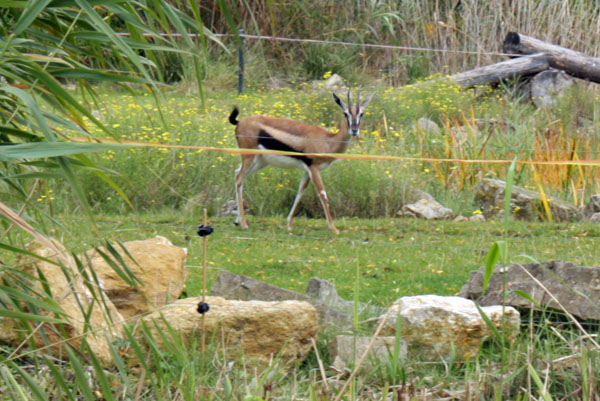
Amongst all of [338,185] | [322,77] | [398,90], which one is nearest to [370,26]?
[322,77]

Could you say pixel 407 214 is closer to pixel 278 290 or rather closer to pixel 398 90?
pixel 278 290

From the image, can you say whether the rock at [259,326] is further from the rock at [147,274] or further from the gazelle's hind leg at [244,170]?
the gazelle's hind leg at [244,170]

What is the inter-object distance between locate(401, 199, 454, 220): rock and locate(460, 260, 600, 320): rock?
414cm

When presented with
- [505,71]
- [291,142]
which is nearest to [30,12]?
[291,142]

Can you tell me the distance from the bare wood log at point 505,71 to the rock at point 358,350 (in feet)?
36.9

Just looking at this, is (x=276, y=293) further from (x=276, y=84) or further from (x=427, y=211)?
(x=276, y=84)

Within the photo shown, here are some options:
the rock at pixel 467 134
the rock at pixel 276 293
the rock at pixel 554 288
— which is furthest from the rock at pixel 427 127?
the rock at pixel 276 293

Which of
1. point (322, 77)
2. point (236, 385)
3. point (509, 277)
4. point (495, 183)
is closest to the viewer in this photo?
point (236, 385)

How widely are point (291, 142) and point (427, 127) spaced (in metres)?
2.97

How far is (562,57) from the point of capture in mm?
13930

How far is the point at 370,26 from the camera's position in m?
17.0

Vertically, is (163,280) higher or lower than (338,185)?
higher

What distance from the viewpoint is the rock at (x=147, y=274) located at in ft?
13.9

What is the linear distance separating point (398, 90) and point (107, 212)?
22.8 feet
